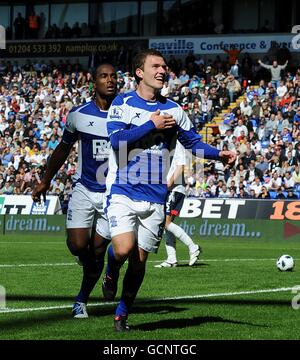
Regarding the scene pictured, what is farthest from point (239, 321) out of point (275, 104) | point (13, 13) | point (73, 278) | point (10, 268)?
point (13, 13)

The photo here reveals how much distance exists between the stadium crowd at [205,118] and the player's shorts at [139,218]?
717 inches

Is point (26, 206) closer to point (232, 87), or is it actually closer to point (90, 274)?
point (232, 87)

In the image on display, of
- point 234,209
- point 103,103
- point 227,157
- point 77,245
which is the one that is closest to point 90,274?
point 77,245

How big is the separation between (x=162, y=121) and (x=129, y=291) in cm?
174

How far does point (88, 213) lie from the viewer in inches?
428

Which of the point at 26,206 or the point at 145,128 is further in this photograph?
the point at 26,206

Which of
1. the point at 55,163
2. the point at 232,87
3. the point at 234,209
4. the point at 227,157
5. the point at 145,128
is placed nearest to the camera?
the point at 145,128

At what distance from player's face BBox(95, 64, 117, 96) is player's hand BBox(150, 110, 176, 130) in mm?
1818

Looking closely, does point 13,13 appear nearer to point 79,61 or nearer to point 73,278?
point 79,61

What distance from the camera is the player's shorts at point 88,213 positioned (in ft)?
35.7

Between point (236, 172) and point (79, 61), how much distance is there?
18752 mm

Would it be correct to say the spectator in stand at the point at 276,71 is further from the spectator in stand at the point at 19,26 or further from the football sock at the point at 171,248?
the football sock at the point at 171,248

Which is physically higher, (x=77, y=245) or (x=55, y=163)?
(x=55, y=163)

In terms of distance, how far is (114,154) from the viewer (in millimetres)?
9516
